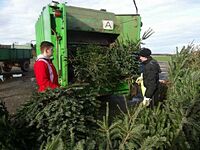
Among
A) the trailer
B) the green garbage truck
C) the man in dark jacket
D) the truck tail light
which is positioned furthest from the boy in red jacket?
the trailer

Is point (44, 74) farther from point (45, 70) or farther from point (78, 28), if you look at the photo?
point (78, 28)

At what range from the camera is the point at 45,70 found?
426cm

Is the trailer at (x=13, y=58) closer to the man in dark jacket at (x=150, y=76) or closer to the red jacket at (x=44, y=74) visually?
the man in dark jacket at (x=150, y=76)

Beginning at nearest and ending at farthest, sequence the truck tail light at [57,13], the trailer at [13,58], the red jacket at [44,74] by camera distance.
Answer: the red jacket at [44,74], the truck tail light at [57,13], the trailer at [13,58]

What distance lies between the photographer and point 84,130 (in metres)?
3.26

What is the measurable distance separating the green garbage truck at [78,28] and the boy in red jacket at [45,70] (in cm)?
216

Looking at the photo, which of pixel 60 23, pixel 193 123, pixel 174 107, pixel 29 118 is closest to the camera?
pixel 29 118

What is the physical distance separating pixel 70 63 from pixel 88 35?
5.16 ft

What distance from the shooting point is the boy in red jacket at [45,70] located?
13.8 ft

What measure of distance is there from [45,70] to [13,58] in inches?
676

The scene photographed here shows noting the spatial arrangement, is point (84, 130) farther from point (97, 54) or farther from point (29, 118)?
point (97, 54)

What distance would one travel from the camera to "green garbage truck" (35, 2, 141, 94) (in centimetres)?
658

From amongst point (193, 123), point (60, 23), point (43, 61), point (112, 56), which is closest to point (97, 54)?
point (112, 56)

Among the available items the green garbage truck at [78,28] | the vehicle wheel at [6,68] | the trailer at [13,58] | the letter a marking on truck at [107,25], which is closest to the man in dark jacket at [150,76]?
the green garbage truck at [78,28]
